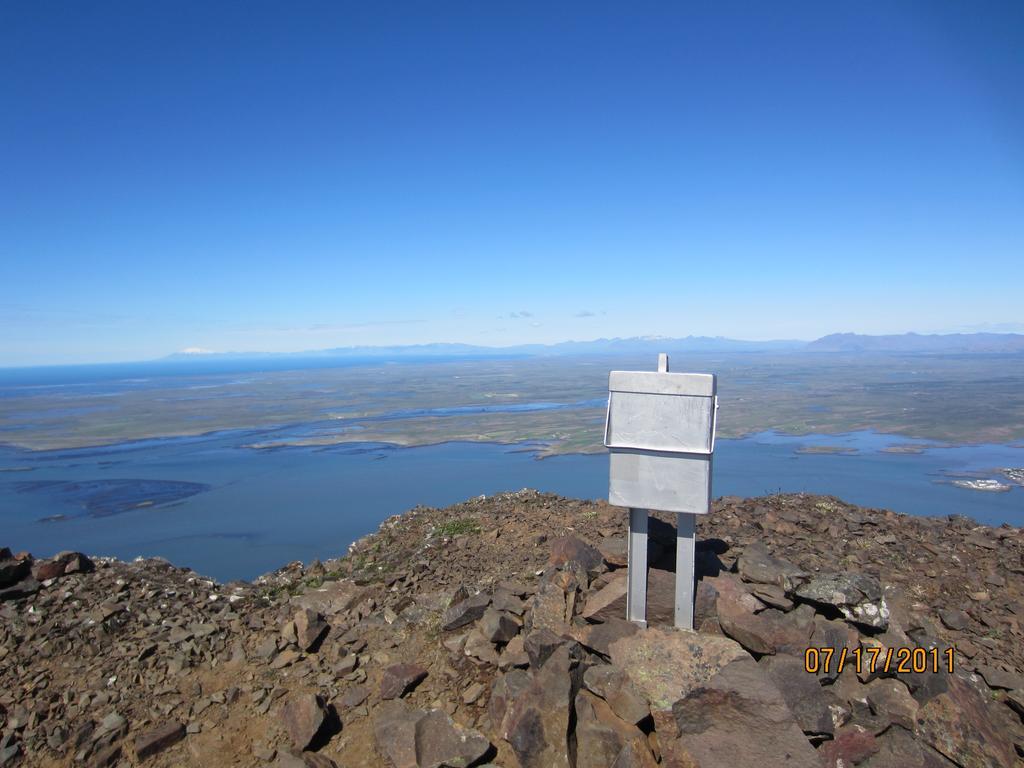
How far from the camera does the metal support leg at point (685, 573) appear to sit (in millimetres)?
5188

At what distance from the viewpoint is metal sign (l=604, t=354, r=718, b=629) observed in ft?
16.4

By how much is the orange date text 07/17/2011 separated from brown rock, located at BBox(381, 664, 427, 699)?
3.40 meters

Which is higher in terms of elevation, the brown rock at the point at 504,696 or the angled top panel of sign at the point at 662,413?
the angled top panel of sign at the point at 662,413

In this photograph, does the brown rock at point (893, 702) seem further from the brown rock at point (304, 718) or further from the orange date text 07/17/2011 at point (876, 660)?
the brown rock at point (304, 718)

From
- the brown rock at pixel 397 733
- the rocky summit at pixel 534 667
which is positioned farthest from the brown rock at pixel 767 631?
the brown rock at pixel 397 733

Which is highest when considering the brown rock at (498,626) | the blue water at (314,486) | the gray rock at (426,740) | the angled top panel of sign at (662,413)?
the angled top panel of sign at (662,413)

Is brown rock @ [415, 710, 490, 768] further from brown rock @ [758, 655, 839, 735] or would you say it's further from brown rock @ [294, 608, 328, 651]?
brown rock @ [758, 655, 839, 735]

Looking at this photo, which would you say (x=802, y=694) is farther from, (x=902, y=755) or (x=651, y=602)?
(x=651, y=602)

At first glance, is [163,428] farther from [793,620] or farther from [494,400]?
[793,620]

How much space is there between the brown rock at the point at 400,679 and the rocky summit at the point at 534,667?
0.06ft

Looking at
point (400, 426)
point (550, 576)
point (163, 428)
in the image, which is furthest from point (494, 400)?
point (550, 576)

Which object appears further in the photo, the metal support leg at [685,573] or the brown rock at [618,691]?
the metal support leg at [685,573]

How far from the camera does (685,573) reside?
205 inches

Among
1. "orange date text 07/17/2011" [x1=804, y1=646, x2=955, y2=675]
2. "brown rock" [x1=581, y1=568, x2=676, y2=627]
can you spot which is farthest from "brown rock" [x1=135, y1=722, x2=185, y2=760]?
"orange date text 07/17/2011" [x1=804, y1=646, x2=955, y2=675]
